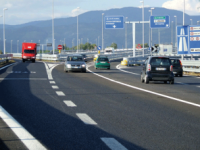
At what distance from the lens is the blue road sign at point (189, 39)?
39188mm

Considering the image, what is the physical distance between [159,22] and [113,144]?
5243 centimetres

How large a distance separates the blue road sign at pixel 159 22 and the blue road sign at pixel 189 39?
667 inches

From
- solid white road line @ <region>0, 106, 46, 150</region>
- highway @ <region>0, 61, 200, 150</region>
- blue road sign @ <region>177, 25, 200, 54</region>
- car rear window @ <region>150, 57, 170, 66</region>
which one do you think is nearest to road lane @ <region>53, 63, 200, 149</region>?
highway @ <region>0, 61, 200, 150</region>

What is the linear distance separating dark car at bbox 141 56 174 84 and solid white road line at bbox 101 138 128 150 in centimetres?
1456

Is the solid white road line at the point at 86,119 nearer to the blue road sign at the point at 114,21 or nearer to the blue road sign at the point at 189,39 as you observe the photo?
the blue road sign at the point at 189,39

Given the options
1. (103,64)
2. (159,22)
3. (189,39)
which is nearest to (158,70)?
(189,39)

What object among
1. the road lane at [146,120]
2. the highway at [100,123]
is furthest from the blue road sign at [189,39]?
the road lane at [146,120]

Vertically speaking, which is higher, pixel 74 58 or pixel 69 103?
pixel 74 58

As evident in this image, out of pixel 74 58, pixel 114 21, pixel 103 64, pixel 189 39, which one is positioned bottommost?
pixel 103 64

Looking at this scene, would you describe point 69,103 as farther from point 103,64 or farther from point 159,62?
point 103,64

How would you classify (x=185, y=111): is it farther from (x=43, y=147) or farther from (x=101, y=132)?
(x=43, y=147)

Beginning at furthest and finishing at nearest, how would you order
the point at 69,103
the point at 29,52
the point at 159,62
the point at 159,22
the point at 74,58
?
the point at 29,52, the point at 159,22, the point at 74,58, the point at 159,62, the point at 69,103

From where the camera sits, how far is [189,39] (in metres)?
39.5

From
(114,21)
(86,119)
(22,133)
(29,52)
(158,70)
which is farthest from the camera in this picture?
(29,52)
